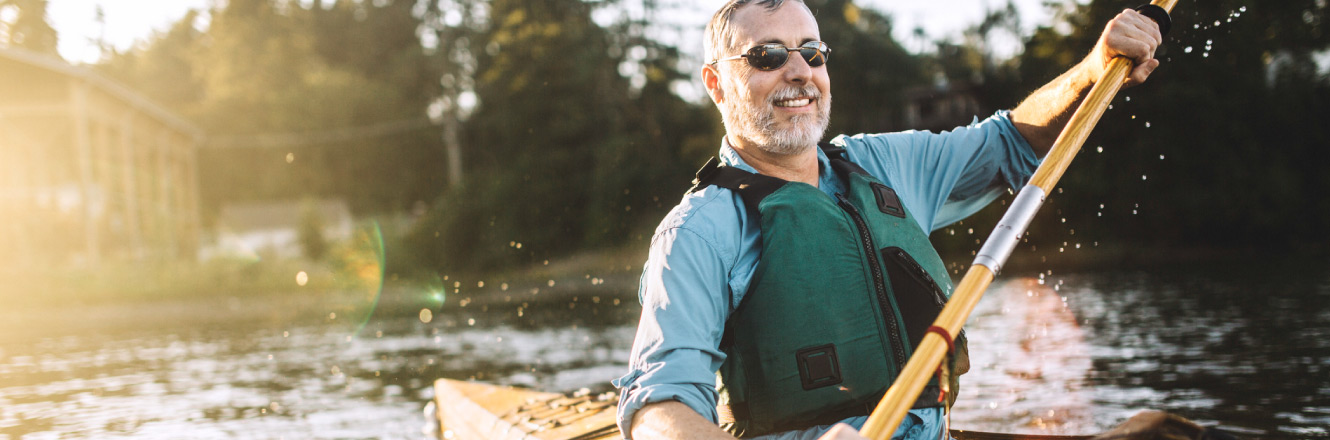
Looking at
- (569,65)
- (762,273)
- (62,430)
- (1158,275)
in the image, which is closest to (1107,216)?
(1158,275)

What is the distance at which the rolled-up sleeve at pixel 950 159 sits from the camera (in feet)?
8.85

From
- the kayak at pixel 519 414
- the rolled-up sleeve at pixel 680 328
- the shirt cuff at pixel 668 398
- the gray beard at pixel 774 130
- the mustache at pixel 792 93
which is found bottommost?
the kayak at pixel 519 414

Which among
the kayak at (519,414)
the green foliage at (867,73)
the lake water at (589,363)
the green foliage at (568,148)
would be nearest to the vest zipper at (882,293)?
the kayak at (519,414)

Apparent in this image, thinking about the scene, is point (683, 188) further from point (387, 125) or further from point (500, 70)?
point (387, 125)

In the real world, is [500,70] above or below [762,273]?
above

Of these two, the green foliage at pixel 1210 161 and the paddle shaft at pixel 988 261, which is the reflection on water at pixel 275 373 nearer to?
the paddle shaft at pixel 988 261

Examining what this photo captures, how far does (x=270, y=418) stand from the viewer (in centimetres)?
846

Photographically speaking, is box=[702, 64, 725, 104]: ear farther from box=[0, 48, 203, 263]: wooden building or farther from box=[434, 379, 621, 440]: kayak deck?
box=[0, 48, 203, 263]: wooden building

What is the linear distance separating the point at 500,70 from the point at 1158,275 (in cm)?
2203

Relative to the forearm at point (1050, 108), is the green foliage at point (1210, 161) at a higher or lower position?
higher

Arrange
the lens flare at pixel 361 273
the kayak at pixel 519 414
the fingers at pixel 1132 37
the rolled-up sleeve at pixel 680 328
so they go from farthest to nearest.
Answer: the lens flare at pixel 361 273, the kayak at pixel 519 414, the fingers at pixel 1132 37, the rolled-up sleeve at pixel 680 328

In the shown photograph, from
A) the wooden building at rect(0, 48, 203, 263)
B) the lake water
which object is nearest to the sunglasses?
the lake water

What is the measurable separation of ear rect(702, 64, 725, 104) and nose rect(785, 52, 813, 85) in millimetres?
211

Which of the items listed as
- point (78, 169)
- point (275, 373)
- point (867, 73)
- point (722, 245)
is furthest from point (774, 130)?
point (867, 73)
